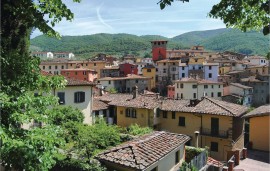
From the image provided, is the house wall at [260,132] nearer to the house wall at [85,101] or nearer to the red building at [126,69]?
the house wall at [85,101]

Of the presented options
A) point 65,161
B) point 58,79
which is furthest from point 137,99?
point 58,79

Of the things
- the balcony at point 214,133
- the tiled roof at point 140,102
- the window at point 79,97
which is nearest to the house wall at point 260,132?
the balcony at point 214,133

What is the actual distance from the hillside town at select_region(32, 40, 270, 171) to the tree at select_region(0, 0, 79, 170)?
3.51 meters

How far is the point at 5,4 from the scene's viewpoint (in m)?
7.09

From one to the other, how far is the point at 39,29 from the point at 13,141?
3325 mm

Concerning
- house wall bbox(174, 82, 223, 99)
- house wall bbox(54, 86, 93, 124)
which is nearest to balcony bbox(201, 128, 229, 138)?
house wall bbox(54, 86, 93, 124)

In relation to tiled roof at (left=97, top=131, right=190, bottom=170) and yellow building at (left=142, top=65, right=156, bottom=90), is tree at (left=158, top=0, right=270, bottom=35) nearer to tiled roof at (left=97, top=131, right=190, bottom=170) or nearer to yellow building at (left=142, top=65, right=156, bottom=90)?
tiled roof at (left=97, top=131, right=190, bottom=170)

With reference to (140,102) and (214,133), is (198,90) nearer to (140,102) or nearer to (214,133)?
(140,102)

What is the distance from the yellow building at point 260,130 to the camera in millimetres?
23156

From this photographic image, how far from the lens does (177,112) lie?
114 feet

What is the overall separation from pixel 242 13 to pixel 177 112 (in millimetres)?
28525

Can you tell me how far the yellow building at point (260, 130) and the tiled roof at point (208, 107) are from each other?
251 inches

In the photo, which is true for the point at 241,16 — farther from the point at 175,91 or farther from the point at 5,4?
the point at 175,91

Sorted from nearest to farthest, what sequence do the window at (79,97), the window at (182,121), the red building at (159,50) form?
1. the window at (79,97)
2. the window at (182,121)
3. the red building at (159,50)
